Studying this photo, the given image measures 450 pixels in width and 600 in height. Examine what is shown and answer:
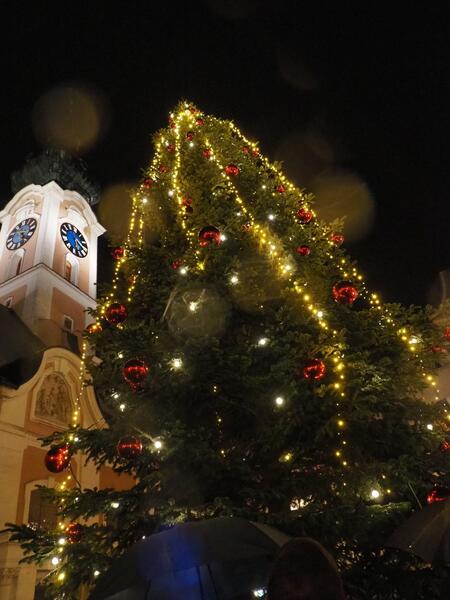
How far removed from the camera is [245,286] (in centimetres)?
667

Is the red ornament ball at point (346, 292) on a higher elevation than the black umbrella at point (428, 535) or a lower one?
higher

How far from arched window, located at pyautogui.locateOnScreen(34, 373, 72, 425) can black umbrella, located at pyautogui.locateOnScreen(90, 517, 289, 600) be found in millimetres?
14192

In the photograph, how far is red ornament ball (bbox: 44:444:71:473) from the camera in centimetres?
574

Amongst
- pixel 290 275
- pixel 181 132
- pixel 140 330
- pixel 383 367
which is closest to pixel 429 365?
pixel 383 367

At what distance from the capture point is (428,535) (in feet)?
13.2

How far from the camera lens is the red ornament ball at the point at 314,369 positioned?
5293 mm

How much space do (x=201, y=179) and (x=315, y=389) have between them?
4.94m

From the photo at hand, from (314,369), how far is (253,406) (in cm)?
123

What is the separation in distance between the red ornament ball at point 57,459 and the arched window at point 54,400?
1145 centimetres

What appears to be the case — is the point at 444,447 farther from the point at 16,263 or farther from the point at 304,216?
the point at 16,263

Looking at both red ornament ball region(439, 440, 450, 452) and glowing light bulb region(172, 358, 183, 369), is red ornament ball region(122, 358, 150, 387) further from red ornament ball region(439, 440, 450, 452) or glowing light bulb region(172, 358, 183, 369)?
red ornament ball region(439, 440, 450, 452)

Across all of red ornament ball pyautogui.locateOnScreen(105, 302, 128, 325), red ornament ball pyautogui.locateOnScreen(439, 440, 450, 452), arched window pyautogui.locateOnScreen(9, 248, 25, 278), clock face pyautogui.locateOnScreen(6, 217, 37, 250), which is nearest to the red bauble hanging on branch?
red ornament ball pyautogui.locateOnScreen(105, 302, 128, 325)

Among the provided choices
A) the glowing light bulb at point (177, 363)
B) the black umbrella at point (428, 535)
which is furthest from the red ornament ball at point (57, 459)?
the black umbrella at point (428, 535)

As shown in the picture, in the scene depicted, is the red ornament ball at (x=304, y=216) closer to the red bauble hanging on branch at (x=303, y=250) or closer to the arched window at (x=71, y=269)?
the red bauble hanging on branch at (x=303, y=250)
